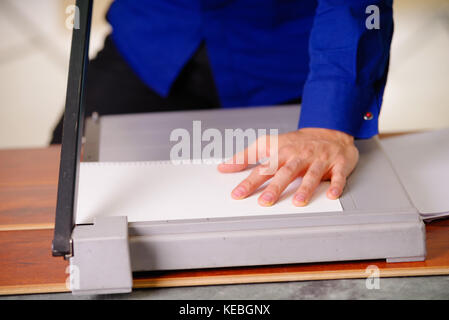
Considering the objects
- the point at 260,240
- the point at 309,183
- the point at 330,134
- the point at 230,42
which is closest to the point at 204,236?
the point at 260,240

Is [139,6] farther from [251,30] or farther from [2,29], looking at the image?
[2,29]

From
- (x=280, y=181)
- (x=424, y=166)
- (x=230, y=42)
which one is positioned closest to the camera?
(x=280, y=181)

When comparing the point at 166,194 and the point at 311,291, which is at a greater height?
the point at 166,194

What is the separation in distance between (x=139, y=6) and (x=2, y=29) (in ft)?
7.30

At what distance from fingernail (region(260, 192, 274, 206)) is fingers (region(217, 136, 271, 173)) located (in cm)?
10

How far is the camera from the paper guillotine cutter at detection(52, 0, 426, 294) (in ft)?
2.13

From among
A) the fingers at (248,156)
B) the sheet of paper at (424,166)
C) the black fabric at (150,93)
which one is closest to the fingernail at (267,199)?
the fingers at (248,156)

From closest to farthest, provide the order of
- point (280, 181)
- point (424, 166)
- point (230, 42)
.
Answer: point (280, 181) → point (424, 166) → point (230, 42)

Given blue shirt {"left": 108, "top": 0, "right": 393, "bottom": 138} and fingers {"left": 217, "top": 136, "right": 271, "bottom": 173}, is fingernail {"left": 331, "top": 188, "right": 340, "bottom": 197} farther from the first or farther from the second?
blue shirt {"left": 108, "top": 0, "right": 393, "bottom": 138}

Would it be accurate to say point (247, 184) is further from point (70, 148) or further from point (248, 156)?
point (70, 148)

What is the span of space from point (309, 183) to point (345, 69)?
9.5 inches

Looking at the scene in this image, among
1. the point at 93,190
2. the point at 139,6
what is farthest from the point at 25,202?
the point at 139,6

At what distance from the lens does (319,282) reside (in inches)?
27.1

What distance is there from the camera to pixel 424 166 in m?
0.87
